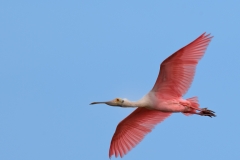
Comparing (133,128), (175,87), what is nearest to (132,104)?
(175,87)

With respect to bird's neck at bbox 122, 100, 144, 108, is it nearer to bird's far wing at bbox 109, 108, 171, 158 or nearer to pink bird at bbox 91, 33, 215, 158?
pink bird at bbox 91, 33, 215, 158

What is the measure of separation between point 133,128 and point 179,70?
8.70 feet

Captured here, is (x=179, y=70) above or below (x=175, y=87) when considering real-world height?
above

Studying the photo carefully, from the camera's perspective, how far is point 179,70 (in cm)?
2211

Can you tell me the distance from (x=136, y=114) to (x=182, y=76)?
2324 millimetres

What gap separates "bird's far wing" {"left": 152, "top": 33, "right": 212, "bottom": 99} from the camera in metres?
21.8

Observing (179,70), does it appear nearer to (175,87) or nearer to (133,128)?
(175,87)

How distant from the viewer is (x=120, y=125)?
24.0 meters

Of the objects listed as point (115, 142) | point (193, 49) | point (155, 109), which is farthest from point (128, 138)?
point (193, 49)

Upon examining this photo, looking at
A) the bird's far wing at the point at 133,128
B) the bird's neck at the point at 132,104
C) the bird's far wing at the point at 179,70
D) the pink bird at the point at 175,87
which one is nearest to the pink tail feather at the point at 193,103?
the pink bird at the point at 175,87

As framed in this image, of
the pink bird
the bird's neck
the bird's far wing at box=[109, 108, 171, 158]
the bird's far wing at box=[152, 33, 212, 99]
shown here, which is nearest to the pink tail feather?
the pink bird

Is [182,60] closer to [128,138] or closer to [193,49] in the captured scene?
[193,49]

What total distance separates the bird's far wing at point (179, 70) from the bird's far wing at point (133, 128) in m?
1.54

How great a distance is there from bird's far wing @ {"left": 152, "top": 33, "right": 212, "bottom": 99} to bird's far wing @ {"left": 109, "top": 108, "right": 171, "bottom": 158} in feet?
5.07
